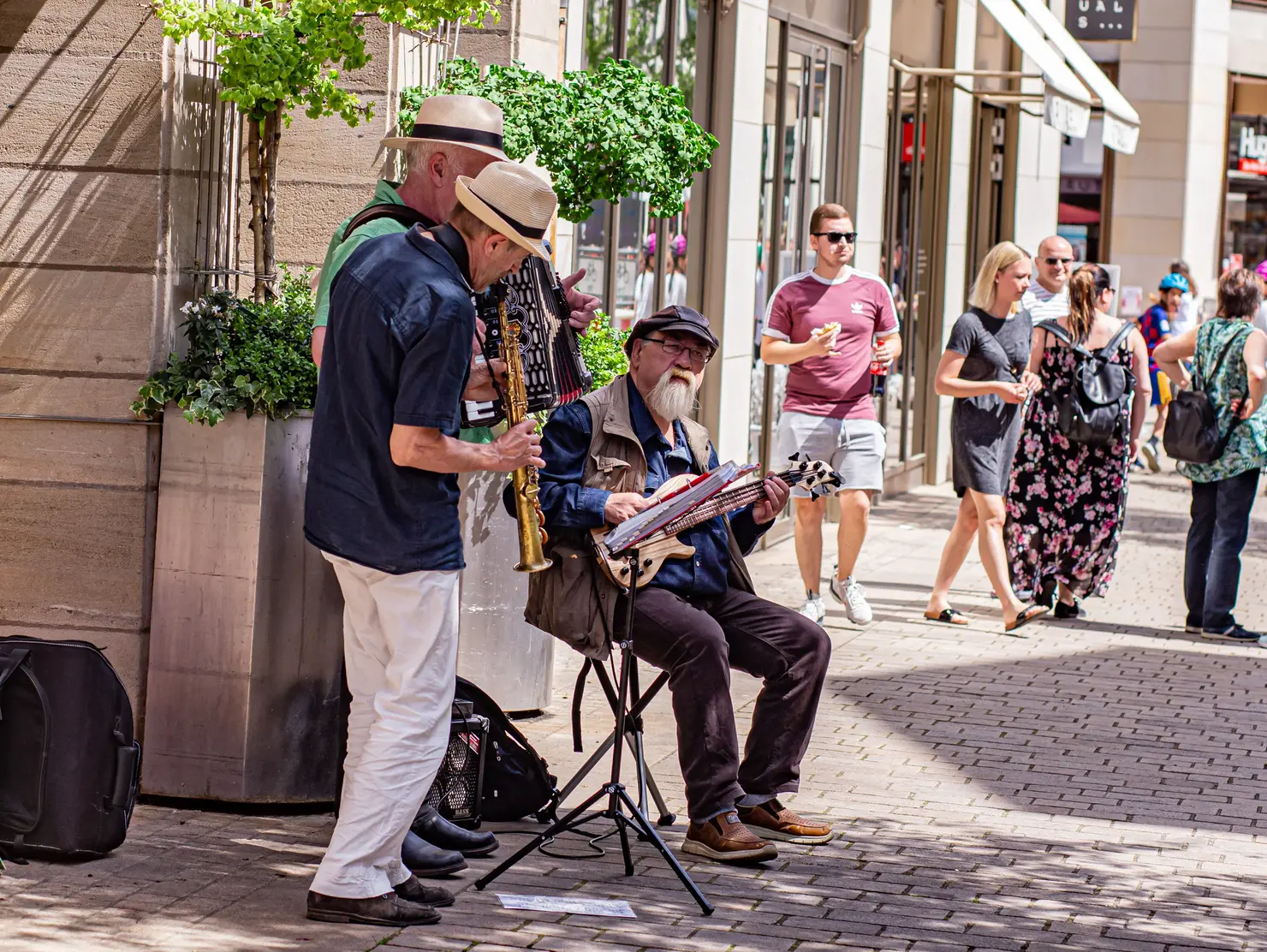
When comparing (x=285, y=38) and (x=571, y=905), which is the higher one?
(x=285, y=38)

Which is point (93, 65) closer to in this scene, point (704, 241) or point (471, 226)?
point (471, 226)

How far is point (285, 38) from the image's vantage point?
6.00m

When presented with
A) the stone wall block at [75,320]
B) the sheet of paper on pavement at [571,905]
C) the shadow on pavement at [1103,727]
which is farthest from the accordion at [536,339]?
the shadow on pavement at [1103,727]

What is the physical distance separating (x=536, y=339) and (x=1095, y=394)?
5348 millimetres

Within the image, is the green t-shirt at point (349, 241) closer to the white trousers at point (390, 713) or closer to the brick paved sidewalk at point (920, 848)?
the white trousers at point (390, 713)

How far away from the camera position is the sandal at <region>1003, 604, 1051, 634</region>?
32.7 feet

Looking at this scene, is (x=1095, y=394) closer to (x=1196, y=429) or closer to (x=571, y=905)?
(x=1196, y=429)

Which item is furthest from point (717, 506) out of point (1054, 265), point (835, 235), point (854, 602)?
point (1054, 265)

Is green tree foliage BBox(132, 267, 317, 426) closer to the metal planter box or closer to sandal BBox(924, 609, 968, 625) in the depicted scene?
the metal planter box

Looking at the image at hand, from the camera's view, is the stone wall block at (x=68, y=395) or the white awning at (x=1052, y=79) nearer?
the stone wall block at (x=68, y=395)

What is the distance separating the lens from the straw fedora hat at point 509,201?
484 centimetres

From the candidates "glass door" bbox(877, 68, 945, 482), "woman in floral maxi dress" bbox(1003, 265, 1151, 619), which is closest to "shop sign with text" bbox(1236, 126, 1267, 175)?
"glass door" bbox(877, 68, 945, 482)

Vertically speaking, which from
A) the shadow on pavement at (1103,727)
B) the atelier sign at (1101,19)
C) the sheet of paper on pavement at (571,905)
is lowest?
the shadow on pavement at (1103,727)

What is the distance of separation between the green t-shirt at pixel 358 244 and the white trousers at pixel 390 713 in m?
0.58
